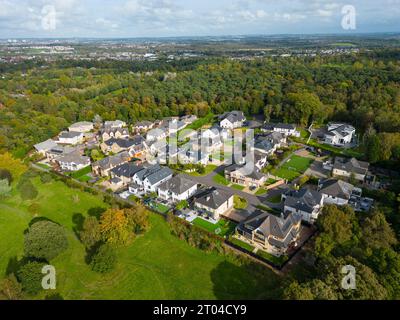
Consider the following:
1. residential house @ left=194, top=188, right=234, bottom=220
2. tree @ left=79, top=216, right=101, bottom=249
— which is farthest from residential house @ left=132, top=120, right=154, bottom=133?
tree @ left=79, top=216, right=101, bottom=249

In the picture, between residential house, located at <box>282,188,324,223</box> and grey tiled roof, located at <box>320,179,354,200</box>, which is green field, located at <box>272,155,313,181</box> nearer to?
grey tiled roof, located at <box>320,179,354,200</box>

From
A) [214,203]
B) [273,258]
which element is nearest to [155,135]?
[214,203]

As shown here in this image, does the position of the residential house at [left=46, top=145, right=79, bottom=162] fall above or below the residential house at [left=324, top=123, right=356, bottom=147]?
below

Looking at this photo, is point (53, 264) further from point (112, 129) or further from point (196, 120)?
point (196, 120)

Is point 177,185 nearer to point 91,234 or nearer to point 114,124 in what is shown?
point 91,234

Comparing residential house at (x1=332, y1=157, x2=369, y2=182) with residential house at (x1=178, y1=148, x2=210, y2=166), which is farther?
residential house at (x1=178, y1=148, x2=210, y2=166)

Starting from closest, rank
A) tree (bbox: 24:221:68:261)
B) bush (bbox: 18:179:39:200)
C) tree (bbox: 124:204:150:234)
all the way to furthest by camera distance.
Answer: tree (bbox: 24:221:68:261)
tree (bbox: 124:204:150:234)
bush (bbox: 18:179:39:200)
